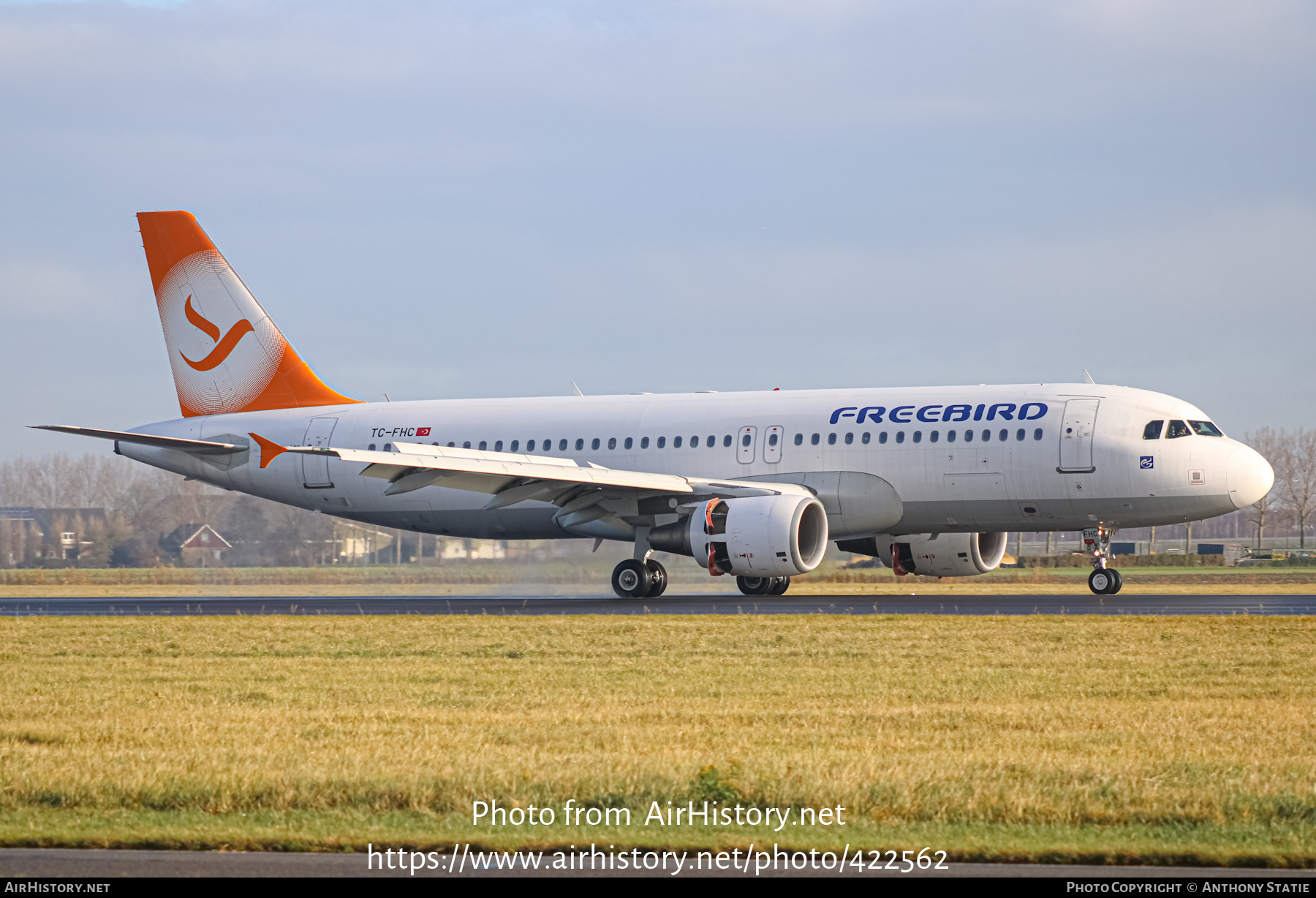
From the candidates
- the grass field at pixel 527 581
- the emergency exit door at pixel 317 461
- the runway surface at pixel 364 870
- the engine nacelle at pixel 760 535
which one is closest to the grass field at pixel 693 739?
the runway surface at pixel 364 870

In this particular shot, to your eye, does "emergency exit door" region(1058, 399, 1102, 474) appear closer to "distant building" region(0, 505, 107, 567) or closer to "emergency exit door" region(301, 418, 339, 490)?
"emergency exit door" region(301, 418, 339, 490)

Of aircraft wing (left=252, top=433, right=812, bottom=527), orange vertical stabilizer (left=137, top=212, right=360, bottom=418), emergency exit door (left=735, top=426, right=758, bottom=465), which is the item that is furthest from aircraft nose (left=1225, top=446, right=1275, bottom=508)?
orange vertical stabilizer (left=137, top=212, right=360, bottom=418)

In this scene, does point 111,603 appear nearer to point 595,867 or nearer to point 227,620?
point 227,620

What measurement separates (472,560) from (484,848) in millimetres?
30413

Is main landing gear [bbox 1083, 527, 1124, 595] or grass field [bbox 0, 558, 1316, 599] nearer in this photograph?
main landing gear [bbox 1083, 527, 1124, 595]

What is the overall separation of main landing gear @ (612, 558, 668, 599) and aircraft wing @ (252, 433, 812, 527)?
3.61 feet

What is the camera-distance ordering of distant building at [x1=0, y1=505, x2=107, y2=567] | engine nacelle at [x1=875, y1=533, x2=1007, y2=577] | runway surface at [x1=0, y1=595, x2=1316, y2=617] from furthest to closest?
distant building at [x1=0, y1=505, x2=107, y2=567] → engine nacelle at [x1=875, y1=533, x2=1007, y2=577] → runway surface at [x1=0, y1=595, x2=1316, y2=617]

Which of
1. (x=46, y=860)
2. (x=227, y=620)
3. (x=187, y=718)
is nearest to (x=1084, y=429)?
(x=227, y=620)

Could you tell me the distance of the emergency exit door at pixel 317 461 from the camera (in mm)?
34125

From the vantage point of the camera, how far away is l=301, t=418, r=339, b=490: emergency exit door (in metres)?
34.1

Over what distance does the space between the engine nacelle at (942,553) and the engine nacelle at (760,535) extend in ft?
12.1

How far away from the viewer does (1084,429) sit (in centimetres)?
2756

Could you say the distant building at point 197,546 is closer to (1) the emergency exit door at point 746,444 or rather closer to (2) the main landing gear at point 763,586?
(2) the main landing gear at point 763,586

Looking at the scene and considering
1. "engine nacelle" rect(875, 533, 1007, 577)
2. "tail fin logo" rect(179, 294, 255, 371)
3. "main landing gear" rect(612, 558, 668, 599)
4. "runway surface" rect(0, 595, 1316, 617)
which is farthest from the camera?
"tail fin logo" rect(179, 294, 255, 371)
